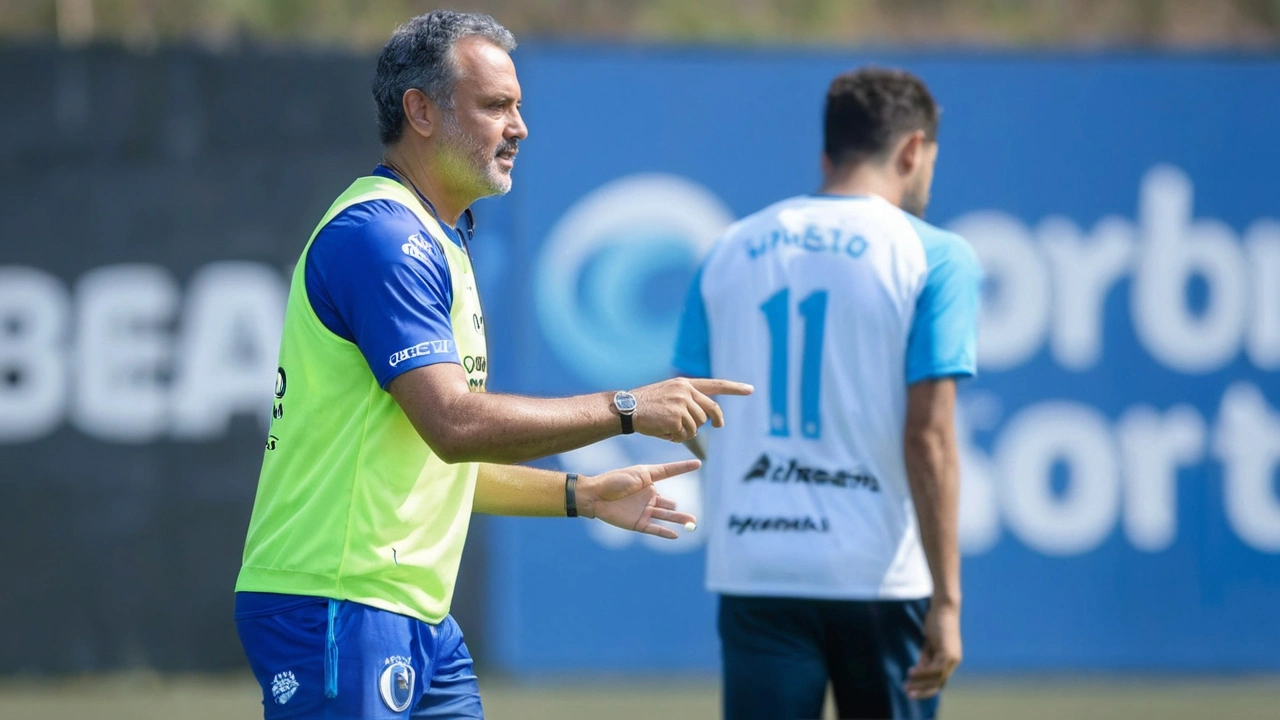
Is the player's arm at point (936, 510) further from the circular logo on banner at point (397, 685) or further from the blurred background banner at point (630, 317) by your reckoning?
the blurred background banner at point (630, 317)

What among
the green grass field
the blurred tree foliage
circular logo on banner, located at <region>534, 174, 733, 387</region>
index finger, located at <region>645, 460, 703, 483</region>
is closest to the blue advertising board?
circular logo on banner, located at <region>534, 174, 733, 387</region>

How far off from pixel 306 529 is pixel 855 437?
5.54 ft

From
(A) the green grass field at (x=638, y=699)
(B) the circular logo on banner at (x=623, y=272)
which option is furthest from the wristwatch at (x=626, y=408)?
(B) the circular logo on banner at (x=623, y=272)

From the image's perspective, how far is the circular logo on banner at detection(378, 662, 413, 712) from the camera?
2836 millimetres

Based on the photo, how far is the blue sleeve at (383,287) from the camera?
272 cm

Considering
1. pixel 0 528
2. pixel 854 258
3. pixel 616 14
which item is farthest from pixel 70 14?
pixel 854 258

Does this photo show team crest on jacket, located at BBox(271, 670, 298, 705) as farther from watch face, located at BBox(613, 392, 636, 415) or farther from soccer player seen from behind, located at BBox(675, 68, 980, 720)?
soccer player seen from behind, located at BBox(675, 68, 980, 720)

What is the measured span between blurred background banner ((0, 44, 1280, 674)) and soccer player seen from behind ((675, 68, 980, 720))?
302 centimetres

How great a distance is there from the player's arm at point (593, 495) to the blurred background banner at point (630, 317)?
3770 mm

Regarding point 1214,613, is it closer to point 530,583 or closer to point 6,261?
point 530,583

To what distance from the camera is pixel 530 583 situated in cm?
719

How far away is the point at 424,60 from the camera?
9.93ft

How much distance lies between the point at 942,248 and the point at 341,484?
1892mm

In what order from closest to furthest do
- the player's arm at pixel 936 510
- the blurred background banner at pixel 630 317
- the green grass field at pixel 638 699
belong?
the player's arm at pixel 936 510
the green grass field at pixel 638 699
the blurred background banner at pixel 630 317
